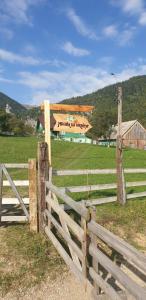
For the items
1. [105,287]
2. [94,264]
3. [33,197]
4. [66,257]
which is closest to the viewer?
[105,287]

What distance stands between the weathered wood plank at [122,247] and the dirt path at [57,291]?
4.32ft

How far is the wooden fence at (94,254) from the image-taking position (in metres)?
4.43

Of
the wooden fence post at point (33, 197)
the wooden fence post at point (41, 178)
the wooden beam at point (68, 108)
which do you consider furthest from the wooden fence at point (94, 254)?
the wooden beam at point (68, 108)

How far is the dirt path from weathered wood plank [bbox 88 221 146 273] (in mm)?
1317

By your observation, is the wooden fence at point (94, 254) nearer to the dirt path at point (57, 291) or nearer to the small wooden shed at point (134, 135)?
the dirt path at point (57, 291)

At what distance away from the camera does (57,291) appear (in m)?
6.27

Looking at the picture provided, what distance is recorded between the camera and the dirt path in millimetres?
6027

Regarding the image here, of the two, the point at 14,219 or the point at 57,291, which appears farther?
the point at 14,219

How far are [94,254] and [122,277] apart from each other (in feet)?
3.36

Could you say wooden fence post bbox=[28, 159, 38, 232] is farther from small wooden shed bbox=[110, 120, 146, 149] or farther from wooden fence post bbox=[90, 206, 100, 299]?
small wooden shed bbox=[110, 120, 146, 149]

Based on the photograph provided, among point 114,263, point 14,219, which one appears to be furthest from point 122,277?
point 14,219

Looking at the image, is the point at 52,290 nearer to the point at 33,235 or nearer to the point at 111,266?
the point at 111,266

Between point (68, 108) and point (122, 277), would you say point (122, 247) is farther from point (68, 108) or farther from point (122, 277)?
point (68, 108)

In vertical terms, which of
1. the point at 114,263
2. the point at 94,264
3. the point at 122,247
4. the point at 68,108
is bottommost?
the point at 94,264
